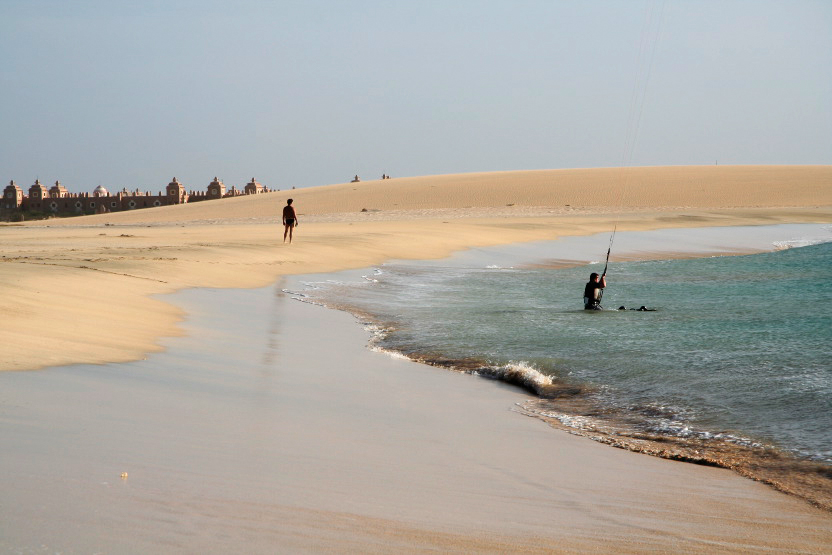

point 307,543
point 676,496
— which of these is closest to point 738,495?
point 676,496

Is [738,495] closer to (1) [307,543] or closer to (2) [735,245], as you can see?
(1) [307,543]

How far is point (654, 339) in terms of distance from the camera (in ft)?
36.9

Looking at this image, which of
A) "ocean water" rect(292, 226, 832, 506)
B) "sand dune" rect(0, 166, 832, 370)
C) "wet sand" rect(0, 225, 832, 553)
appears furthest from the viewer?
"sand dune" rect(0, 166, 832, 370)

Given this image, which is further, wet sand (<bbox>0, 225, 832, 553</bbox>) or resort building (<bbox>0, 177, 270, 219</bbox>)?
resort building (<bbox>0, 177, 270, 219</bbox>)

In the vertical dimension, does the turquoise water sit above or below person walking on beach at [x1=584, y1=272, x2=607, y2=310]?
below

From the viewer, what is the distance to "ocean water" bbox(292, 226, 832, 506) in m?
6.34

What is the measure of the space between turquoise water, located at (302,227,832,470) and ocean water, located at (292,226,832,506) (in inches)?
0.9

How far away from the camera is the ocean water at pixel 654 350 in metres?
6.34

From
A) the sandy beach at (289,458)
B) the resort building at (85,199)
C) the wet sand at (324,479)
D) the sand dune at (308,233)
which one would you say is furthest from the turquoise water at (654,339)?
the resort building at (85,199)

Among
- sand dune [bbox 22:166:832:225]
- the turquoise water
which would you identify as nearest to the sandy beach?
the turquoise water

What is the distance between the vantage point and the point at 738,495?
489cm

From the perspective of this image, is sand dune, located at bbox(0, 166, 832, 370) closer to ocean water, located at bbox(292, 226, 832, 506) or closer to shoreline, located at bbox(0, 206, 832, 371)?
shoreline, located at bbox(0, 206, 832, 371)

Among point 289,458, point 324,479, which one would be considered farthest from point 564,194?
point 324,479

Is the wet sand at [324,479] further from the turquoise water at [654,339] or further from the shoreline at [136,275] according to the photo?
the turquoise water at [654,339]
